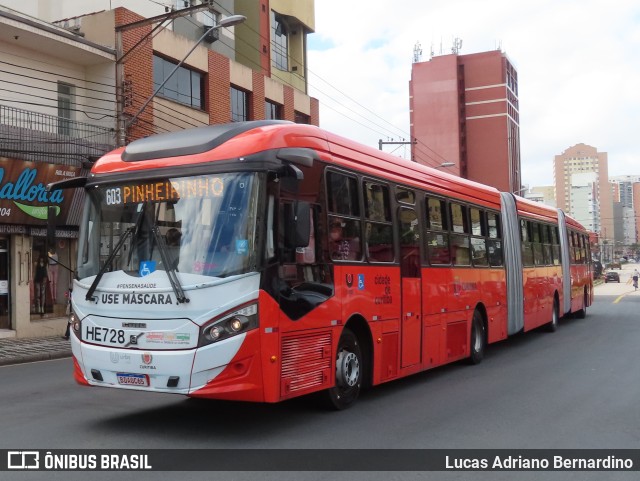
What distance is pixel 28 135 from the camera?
18531mm

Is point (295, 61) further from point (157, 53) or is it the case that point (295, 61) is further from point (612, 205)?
point (612, 205)

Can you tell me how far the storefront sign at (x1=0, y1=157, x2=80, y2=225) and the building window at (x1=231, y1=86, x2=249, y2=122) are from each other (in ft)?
30.3

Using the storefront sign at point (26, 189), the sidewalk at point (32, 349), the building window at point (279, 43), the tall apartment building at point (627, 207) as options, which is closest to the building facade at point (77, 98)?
the storefront sign at point (26, 189)

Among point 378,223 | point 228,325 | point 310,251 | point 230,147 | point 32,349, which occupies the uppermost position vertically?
point 230,147

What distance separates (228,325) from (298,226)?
1.18 m

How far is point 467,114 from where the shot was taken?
111 metres

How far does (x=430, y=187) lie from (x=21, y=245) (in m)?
12.9

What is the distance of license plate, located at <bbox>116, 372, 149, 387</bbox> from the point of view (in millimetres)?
6681

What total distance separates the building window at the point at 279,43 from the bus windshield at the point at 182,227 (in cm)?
2610

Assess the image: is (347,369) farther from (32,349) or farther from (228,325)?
(32,349)

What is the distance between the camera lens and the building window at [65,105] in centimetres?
2069

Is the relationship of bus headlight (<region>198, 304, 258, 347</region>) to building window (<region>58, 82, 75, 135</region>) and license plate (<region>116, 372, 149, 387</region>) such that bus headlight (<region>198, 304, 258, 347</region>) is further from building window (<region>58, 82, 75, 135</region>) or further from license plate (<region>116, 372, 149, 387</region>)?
building window (<region>58, 82, 75, 135</region>)

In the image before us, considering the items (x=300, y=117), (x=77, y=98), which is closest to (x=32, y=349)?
(x=77, y=98)

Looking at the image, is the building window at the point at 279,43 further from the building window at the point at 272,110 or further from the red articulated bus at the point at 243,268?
the red articulated bus at the point at 243,268
